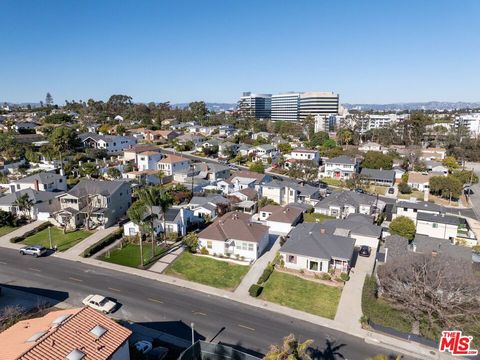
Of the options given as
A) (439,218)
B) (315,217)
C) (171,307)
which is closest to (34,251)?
(171,307)

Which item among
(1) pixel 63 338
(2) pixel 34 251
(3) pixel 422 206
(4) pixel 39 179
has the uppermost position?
(4) pixel 39 179

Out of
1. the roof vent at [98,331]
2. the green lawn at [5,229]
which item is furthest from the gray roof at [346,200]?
the green lawn at [5,229]

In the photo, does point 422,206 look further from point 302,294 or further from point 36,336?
point 36,336

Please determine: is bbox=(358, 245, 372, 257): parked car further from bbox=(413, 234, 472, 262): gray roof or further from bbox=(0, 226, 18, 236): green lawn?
bbox=(0, 226, 18, 236): green lawn

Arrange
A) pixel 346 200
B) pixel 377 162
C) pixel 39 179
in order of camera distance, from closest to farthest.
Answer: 1. pixel 346 200
2. pixel 39 179
3. pixel 377 162

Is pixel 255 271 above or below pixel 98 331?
below

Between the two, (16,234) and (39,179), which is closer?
(16,234)
